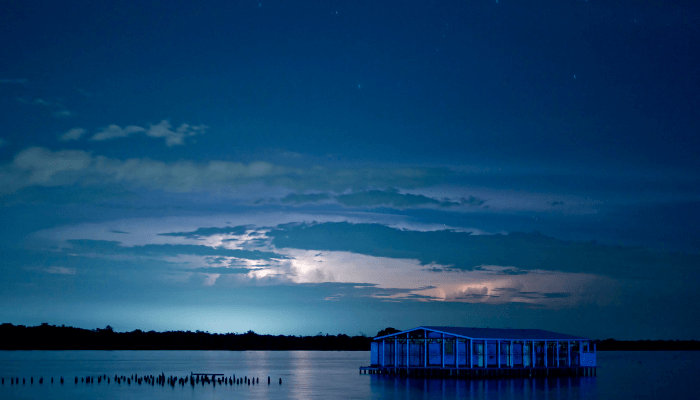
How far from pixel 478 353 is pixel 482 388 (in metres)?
9.19

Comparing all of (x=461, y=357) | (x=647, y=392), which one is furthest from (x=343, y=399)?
(x=647, y=392)

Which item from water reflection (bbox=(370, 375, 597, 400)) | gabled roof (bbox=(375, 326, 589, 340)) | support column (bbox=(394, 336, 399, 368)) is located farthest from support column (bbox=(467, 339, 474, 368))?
support column (bbox=(394, 336, 399, 368))

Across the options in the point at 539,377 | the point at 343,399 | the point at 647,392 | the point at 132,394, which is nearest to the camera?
the point at 343,399

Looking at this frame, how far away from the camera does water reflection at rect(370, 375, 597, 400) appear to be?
51656 millimetres

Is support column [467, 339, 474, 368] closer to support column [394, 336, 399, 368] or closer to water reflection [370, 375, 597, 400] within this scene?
water reflection [370, 375, 597, 400]

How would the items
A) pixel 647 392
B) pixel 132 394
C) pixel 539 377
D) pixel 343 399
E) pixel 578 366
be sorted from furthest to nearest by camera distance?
1. pixel 578 366
2. pixel 539 377
3. pixel 647 392
4. pixel 132 394
5. pixel 343 399

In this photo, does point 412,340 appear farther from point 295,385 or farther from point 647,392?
point 647,392

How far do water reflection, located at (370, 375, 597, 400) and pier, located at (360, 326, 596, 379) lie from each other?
158cm

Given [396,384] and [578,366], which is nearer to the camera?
[396,384]

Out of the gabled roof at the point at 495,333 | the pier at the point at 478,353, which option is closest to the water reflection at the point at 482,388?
the pier at the point at 478,353

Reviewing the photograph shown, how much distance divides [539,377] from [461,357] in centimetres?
936

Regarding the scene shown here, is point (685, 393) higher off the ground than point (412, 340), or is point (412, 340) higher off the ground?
point (412, 340)

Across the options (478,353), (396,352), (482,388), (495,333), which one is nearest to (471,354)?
(478,353)

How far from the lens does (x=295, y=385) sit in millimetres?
68750
